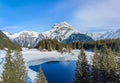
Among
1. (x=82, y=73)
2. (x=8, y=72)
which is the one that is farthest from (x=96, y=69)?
(x=8, y=72)

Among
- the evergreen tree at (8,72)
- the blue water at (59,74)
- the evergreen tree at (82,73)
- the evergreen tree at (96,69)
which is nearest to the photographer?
the evergreen tree at (8,72)

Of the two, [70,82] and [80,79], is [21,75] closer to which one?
[80,79]

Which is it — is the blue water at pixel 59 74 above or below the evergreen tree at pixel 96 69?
below

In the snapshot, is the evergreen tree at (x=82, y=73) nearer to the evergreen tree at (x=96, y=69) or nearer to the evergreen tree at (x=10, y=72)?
the evergreen tree at (x=96, y=69)

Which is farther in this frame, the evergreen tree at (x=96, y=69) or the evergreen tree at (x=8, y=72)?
the evergreen tree at (x=96, y=69)

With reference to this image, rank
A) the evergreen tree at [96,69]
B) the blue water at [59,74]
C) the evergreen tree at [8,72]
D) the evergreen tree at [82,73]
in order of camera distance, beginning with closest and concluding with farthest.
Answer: the evergreen tree at [8,72] → the evergreen tree at [82,73] → the evergreen tree at [96,69] → the blue water at [59,74]

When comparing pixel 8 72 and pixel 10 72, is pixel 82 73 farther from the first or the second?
pixel 8 72

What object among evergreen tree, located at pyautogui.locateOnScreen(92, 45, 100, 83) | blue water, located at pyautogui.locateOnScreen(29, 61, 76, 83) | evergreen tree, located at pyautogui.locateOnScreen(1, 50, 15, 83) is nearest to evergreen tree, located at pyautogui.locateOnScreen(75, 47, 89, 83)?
evergreen tree, located at pyautogui.locateOnScreen(92, 45, 100, 83)

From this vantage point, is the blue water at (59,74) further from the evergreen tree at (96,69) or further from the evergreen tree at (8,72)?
the evergreen tree at (8,72)

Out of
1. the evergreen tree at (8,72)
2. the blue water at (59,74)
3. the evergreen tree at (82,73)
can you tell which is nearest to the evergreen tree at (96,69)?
the evergreen tree at (82,73)

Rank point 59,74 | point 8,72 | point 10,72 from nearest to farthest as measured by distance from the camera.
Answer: point 8,72 < point 10,72 < point 59,74

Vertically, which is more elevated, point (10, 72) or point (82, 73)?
point (10, 72)

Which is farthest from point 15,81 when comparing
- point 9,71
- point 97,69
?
point 97,69

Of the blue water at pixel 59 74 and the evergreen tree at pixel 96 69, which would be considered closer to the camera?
the evergreen tree at pixel 96 69
